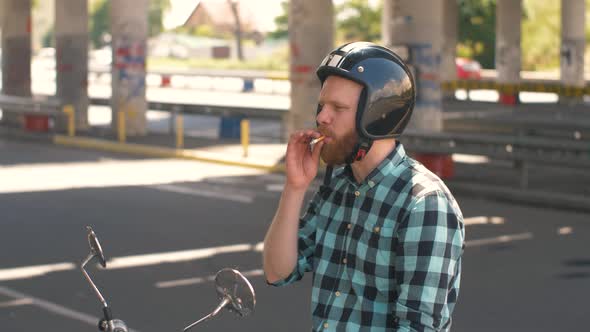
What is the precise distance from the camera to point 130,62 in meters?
26.5

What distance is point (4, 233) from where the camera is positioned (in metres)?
13.8

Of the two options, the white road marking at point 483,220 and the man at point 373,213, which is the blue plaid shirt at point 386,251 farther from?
the white road marking at point 483,220

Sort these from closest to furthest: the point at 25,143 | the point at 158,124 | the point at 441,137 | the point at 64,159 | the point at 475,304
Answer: the point at 475,304
the point at 441,137
the point at 64,159
the point at 25,143
the point at 158,124

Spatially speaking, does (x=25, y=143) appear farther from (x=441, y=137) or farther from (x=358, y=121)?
(x=358, y=121)

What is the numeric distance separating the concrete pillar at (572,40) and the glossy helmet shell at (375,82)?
42.9m

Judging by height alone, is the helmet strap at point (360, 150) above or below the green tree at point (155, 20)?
below

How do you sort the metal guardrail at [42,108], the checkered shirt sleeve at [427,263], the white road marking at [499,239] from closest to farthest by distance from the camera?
1. the checkered shirt sleeve at [427,263]
2. the white road marking at [499,239]
3. the metal guardrail at [42,108]

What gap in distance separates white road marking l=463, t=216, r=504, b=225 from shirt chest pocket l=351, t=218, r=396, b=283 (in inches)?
444

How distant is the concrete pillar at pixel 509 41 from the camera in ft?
145

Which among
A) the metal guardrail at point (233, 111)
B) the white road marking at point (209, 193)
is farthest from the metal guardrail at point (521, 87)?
the white road marking at point (209, 193)

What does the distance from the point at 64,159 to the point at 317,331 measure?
62.5ft

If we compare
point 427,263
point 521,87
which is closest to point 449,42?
point 521,87

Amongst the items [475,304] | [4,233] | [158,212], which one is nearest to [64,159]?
[158,212]

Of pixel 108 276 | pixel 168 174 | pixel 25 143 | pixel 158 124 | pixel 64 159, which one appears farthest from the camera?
pixel 158 124
